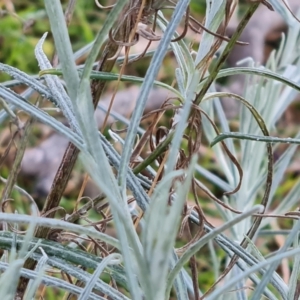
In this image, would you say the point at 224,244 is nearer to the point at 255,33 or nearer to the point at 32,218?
the point at 32,218

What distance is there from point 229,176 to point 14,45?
1.00 metres

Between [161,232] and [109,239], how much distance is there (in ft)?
0.21

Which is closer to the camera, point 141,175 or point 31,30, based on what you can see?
point 141,175

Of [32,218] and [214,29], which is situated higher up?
[214,29]

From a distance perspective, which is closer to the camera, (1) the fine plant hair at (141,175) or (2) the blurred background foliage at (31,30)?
(1) the fine plant hair at (141,175)

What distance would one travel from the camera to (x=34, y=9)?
1570 millimetres

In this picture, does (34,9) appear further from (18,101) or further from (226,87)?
(18,101)

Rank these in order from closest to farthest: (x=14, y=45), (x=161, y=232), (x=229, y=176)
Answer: (x=161, y=232) < (x=229, y=176) < (x=14, y=45)

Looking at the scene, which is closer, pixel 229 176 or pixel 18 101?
pixel 18 101

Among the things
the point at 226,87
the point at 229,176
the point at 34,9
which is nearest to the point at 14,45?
the point at 34,9

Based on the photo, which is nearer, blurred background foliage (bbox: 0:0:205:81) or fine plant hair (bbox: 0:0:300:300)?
fine plant hair (bbox: 0:0:300:300)

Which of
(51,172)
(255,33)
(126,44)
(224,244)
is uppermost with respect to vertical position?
(255,33)

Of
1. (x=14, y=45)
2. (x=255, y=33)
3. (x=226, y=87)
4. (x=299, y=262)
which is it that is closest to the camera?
(x=299, y=262)

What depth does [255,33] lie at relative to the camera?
1.86 meters
